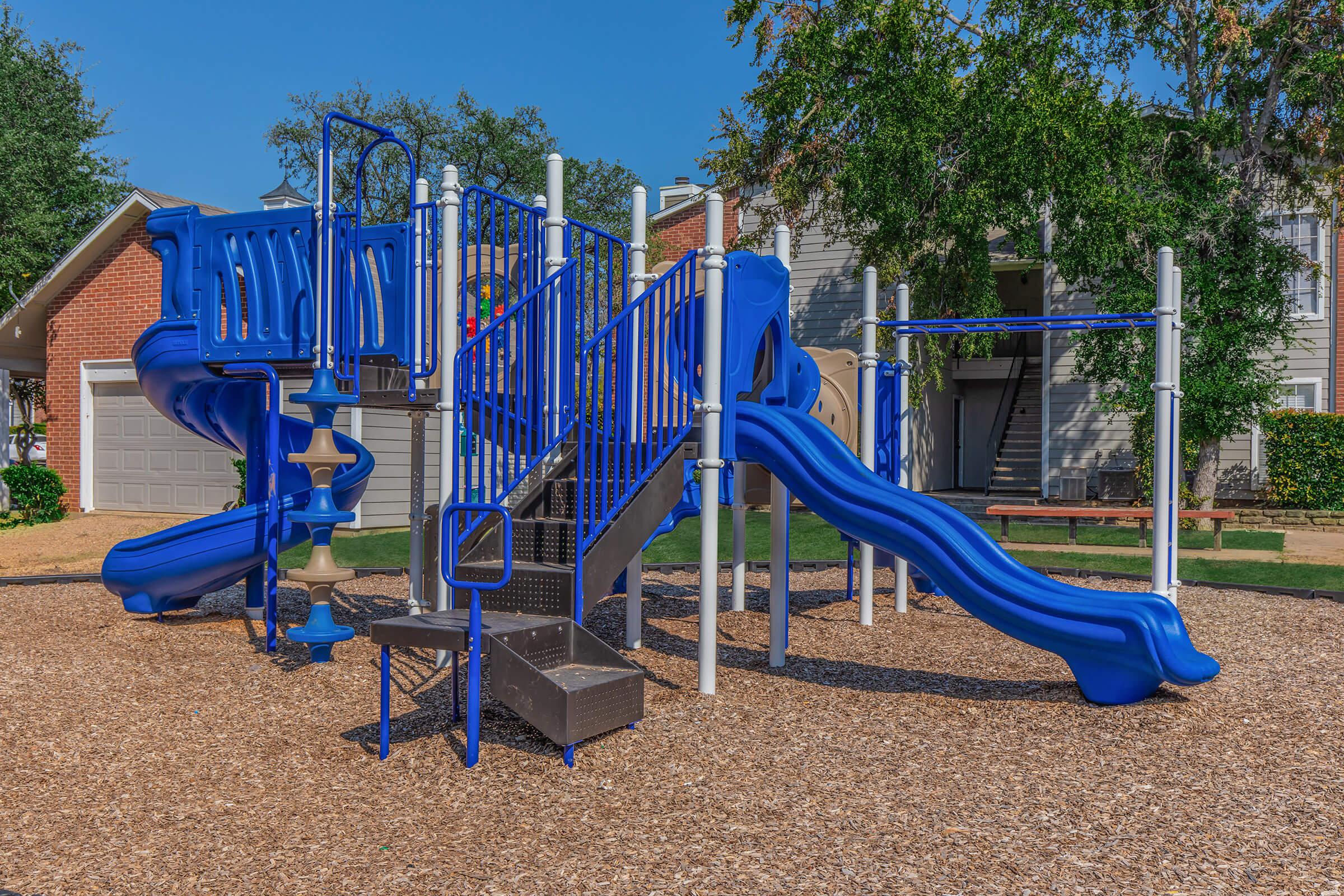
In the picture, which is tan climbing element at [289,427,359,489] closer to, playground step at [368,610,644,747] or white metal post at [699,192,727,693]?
playground step at [368,610,644,747]

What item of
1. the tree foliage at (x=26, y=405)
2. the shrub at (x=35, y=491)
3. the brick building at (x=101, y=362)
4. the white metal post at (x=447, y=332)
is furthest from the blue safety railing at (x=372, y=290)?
the tree foliage at (x=26, y=405)

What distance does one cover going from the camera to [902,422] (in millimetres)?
8773

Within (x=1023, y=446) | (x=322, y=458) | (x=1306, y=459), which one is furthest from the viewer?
(x=1023, y=446)

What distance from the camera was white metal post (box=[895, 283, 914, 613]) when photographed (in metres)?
8.71

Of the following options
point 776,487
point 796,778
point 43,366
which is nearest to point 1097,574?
point 776,487

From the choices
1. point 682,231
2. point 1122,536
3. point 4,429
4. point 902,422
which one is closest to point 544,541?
point 902,422

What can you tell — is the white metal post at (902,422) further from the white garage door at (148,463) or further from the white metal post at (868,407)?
the white garage door at (148,463)

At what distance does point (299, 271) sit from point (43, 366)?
1611cm

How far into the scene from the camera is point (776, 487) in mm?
6840

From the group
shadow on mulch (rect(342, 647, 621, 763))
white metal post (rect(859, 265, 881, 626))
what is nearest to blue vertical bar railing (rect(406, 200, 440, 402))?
shadow on mulch (rect(342, 647, 621, 763))

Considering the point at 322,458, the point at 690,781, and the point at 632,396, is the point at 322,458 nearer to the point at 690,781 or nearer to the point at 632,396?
the point at 632,396

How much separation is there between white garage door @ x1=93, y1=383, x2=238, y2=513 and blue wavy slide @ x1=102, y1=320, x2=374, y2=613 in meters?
10.00

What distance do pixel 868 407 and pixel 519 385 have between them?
10.3 ft

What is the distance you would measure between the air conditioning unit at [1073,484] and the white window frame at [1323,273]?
3.55 m
